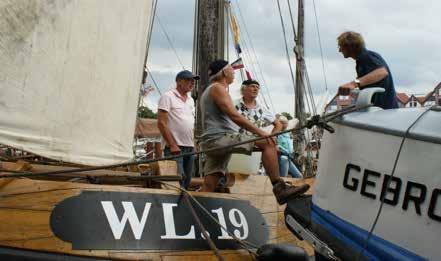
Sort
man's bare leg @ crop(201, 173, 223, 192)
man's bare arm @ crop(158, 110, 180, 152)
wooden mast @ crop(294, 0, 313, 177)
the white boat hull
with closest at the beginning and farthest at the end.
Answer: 1. the white boat hull
2. man's bare leg @ crop(201, 173, 223, 192)
3. man's bare arm @ crop(158, 110, 180, 152)
4. wooden mast @ crop(294, 0, 313, 177)

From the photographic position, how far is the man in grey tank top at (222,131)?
4.90 meters

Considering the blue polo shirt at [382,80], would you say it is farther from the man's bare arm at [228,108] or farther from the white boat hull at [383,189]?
the white boat hull at [383,189]

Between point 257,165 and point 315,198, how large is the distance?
2.20 metres

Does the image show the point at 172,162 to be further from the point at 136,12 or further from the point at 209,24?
the point at 209,24

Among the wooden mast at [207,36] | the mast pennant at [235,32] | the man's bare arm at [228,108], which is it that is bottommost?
the man's bare arm at [228,108]

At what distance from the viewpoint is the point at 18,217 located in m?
3.86

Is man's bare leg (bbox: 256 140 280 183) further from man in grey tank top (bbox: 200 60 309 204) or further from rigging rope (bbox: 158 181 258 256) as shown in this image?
rigging rope (bbox: 158 181 258 256)

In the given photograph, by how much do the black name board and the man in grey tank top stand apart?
0.46m

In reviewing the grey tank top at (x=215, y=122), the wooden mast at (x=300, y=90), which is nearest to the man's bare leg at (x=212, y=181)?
the grey tank top at (x=215, y=122)

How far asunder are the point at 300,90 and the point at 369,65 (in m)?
10.4

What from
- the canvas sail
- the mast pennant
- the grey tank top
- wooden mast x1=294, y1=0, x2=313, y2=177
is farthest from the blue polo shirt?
the mast pennant

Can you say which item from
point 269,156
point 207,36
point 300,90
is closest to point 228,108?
point 269,156

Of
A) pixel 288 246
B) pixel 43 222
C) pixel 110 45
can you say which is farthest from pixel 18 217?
pixel 288 246

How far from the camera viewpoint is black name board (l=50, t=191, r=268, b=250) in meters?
3.95
